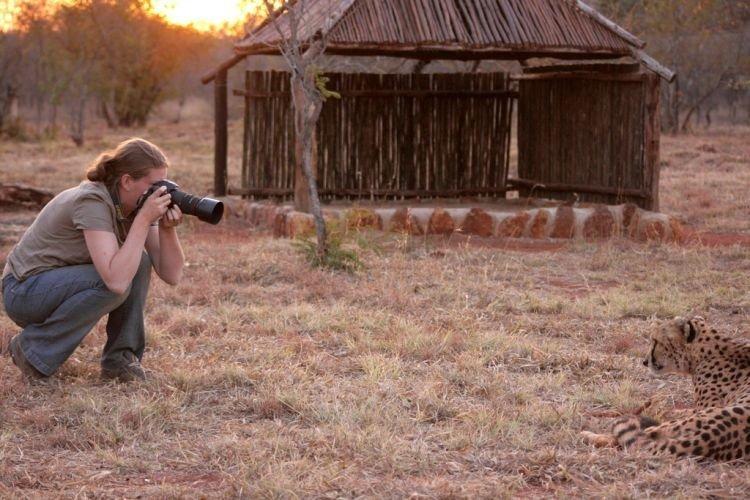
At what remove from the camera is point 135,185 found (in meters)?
4.89

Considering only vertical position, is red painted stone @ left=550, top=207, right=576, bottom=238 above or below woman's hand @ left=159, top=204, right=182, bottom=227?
below

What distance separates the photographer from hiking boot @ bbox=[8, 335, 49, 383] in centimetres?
508

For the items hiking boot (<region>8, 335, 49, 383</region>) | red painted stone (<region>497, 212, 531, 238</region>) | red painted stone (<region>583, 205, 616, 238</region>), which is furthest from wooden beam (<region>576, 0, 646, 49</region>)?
hiking boot (<region>8, 335, 49, 383</region>)

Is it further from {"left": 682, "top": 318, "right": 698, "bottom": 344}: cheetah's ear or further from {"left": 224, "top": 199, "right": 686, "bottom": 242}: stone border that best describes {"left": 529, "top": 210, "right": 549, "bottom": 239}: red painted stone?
{"left": 682, "top": 318, "right": 698, "bottom": 344}: cheetah's ear

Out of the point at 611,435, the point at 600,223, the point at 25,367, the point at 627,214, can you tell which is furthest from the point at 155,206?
the point at 627,214

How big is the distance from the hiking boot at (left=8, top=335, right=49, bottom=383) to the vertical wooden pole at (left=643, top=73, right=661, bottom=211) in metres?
7.78

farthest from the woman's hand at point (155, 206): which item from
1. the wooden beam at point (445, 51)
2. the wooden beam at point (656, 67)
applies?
the wooden beam at point (656, 67)

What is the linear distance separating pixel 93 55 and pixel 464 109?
1844cm

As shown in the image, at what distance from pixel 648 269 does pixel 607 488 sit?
16.9ft

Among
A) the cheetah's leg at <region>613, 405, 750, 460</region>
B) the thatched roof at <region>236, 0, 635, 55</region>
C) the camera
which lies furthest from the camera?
the thatched roof at <region>236, 0, 635, 55</region>

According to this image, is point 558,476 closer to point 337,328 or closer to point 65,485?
point 65,485

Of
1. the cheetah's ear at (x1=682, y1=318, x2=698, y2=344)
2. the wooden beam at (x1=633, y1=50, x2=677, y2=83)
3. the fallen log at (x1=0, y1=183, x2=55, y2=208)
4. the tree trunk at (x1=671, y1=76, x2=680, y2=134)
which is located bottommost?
the fallen log at (x1=0, y1=183, x2=55, y2=208)

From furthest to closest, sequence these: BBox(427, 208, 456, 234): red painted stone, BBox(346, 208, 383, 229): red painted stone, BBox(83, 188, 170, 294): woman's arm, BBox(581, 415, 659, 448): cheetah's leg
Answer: BBox(427, 208, 456, 234): red painted stone, BBox(346, 208, 383, 229): red painted stone, BBox(83, 188, 170, 294): woman's arm, BBox(581, 415, 659, 448): cheetah's leg

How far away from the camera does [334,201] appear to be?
12797mm
